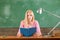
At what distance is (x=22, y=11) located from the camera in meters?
3.85

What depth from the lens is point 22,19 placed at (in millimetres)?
→ 3811

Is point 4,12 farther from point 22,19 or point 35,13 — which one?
point 35,13

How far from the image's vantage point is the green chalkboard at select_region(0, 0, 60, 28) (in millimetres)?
3824

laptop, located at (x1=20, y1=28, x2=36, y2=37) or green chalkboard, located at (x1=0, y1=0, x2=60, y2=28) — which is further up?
green chalkboard, located at (x1=0, y1=0, x2=60, y2=28)

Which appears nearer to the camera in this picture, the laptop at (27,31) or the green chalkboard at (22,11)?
the laptop at (27,31)

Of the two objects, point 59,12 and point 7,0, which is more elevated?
point 7,0

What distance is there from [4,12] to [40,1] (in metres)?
0.86

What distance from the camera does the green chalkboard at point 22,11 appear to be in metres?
→ 3.82

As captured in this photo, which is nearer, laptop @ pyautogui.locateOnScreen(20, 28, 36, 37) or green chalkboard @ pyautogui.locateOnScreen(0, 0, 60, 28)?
laptop @ pyautogui.locateOnScreen(20, 28, 36, 37)

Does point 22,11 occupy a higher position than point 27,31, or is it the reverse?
point 22,11

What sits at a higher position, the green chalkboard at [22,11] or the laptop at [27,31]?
the green chalkboard at [22,11]

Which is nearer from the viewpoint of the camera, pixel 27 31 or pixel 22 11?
pixel 27 31

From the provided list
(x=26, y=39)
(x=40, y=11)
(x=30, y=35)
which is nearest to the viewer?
(x=26, y=39)

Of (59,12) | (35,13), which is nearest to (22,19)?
(35,13)
